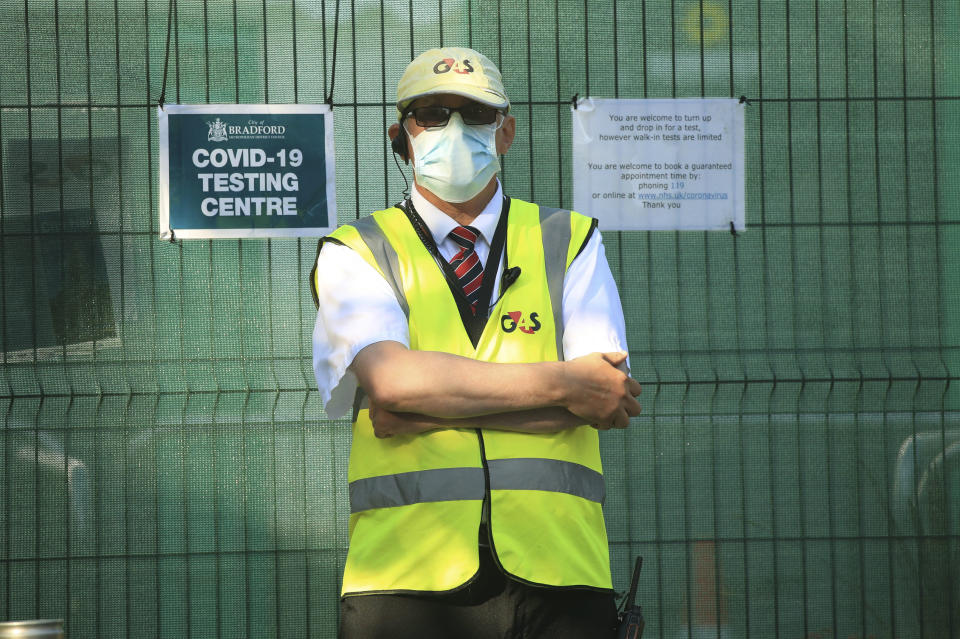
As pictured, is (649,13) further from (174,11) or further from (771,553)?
(771,553)

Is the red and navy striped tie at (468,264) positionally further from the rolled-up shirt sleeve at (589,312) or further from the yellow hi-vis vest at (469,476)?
the rolled-up shirt sleeve at (589,312)

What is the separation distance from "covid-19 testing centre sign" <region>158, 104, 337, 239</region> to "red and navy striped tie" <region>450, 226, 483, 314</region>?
2.46 metres

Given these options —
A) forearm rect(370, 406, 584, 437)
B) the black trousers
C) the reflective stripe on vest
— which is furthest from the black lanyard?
the black trousers

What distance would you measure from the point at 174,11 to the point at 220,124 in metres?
0.62

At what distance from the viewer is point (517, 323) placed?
9.86ft

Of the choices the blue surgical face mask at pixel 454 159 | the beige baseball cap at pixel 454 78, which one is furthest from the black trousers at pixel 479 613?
the beige baseball cap at pixel 454 78

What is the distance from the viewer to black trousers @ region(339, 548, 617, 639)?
273 cm

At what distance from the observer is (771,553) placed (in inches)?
219

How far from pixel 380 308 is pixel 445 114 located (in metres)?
0.69

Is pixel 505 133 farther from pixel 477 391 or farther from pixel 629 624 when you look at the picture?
pixel 629 624

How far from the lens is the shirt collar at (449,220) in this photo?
3172 mm

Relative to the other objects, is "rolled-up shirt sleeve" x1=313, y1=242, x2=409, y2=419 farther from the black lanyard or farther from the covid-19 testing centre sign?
the covid-19 testing centre sign

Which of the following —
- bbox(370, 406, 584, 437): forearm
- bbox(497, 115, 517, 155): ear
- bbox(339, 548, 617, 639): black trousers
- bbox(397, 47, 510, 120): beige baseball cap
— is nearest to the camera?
bbox(339, 548, 617, 639): black trousers

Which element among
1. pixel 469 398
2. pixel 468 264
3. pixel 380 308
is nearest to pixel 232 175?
pixel 468 264
